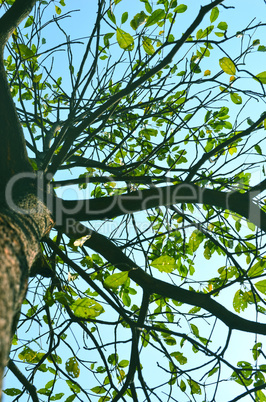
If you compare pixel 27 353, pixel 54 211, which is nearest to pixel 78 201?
A: pixel 54 211

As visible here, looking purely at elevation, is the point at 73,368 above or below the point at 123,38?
below

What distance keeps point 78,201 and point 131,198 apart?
318mm

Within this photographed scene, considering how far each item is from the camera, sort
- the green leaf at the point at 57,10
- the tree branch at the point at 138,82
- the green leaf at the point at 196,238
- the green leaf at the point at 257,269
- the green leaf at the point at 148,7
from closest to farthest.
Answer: the tree branch at the point at 138,82, the green leaf at the point at 257,269, the green leaf at the point at 148,7, the green leaf at the point at 196,238, the green leaf at the point at 57,10

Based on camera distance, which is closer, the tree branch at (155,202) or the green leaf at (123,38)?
the green leaf at (123,38)

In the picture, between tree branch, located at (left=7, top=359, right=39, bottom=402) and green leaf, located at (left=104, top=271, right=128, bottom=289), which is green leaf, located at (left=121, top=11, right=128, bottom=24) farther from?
tree branch, located at (left=7, top=359, right=39, bottom=402)

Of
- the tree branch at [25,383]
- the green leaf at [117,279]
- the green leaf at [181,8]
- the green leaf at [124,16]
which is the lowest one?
the tree branch at [25,383]

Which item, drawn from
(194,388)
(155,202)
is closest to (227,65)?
(155,202)

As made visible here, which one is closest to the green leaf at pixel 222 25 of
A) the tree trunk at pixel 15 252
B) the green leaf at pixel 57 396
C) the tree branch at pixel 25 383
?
the tree trunk at pixel 15 252

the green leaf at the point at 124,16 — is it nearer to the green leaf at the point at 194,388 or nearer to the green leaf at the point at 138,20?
the green leaf at the point at 138,20

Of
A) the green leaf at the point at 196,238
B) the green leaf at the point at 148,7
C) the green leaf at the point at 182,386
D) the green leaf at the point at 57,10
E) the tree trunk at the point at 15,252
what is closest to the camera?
the tree trunk at the point at 15,252

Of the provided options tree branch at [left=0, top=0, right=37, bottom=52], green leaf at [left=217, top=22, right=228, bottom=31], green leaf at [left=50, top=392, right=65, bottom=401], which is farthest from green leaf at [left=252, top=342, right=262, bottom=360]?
tree branch at [left=0, top=0, right=37, bottom=52]

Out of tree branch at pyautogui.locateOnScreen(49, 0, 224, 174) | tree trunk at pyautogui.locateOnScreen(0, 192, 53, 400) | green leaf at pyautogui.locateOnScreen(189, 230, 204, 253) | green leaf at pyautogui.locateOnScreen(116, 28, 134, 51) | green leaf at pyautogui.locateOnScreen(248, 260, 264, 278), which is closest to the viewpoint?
tree trunk at pyautogui.locateOnScreen(0, 192, 53, 400)

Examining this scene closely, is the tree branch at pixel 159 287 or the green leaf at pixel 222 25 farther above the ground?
the green leaf at pixel 222 25

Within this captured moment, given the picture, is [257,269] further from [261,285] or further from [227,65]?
[227,65]
